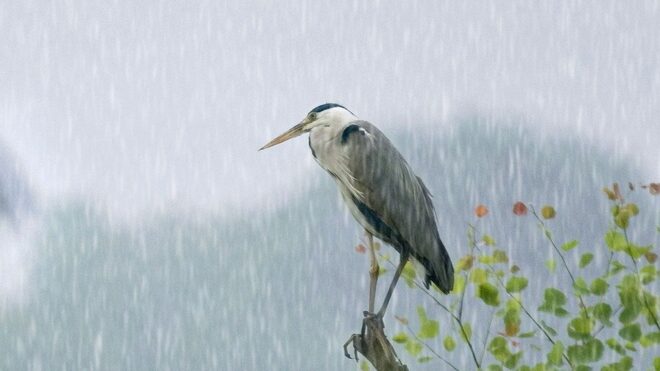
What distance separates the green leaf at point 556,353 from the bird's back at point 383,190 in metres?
0.55

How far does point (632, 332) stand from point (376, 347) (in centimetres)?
57

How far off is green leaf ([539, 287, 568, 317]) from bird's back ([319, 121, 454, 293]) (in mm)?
492

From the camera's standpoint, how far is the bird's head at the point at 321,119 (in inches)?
101

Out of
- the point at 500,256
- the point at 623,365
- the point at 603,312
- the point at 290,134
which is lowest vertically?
the point at 623,365

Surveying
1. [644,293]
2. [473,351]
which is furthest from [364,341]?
[644,293]

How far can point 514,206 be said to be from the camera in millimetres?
2049

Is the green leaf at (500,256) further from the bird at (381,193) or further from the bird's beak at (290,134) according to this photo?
the bird's beak at (290,134)

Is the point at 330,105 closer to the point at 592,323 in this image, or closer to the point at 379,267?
the point at 379,267

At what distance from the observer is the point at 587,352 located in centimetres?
184

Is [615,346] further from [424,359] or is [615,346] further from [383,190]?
[383,190]

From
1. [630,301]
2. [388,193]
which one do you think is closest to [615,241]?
[630,301]

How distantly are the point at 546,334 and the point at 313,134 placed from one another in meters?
0.98

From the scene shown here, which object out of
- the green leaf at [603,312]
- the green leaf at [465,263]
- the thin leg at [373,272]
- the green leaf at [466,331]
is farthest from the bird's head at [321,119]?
the green leaf at [603,312]

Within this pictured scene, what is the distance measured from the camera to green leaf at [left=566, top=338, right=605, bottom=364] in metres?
1.84
